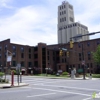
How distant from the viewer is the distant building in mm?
148125

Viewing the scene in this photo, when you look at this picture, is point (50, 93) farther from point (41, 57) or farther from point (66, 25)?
point (66, 25)

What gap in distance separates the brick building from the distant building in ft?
197

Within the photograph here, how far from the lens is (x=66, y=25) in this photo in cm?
15288

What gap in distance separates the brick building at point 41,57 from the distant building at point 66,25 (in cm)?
6007

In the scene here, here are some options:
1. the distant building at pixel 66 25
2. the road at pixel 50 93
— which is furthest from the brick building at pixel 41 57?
the distant building at pixel 66 25

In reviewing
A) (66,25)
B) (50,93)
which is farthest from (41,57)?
(66,25)

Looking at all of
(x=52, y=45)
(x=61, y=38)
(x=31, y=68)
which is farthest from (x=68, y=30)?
(x=31, y=68)

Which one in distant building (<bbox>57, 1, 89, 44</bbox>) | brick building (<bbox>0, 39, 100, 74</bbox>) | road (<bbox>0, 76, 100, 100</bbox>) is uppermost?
distant building (<bbox>57, 1, 89, 44</bbox>)

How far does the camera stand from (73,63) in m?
82.9

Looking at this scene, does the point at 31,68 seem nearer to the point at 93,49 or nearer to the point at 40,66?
the point at 40,66

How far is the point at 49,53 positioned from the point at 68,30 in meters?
63.9

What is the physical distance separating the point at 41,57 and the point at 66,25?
74227 millimetres

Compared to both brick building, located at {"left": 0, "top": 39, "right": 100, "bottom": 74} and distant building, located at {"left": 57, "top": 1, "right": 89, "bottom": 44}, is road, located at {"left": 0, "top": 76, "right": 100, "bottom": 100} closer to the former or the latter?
brick building, located at {"left": 0, "top": 39, "right": 100, "bottom": 74}

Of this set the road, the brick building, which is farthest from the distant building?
the road
